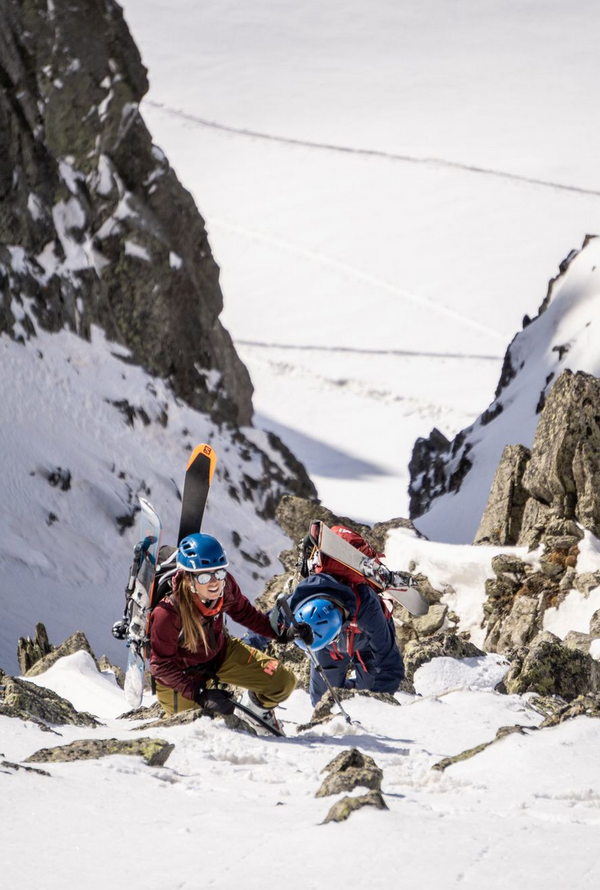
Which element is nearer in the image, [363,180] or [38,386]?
[38,386]

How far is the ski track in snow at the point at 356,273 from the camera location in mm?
60875

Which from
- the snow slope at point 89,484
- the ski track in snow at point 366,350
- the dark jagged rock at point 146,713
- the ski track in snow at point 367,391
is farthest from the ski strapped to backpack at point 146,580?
the ski track in snow at point 366,350

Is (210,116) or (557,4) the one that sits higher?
(557,4)

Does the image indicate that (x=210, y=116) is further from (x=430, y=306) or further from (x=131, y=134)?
(x=131, y=134)

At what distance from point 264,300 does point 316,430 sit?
17378 millimetres

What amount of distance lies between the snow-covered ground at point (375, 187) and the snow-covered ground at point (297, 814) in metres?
33.1

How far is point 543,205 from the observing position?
237 ft

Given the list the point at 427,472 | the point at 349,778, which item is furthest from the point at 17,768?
the point at 427,472

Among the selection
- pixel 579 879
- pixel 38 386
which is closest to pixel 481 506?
pixel 38 386

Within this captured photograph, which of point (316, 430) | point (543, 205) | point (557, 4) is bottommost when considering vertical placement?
point (316, 430)

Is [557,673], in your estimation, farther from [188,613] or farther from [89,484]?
[89,484]

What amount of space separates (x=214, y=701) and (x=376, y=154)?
259ft

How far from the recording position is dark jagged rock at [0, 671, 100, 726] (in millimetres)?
6750

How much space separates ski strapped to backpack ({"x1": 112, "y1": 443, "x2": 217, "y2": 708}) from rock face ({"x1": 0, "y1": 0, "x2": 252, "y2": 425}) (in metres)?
20.9
